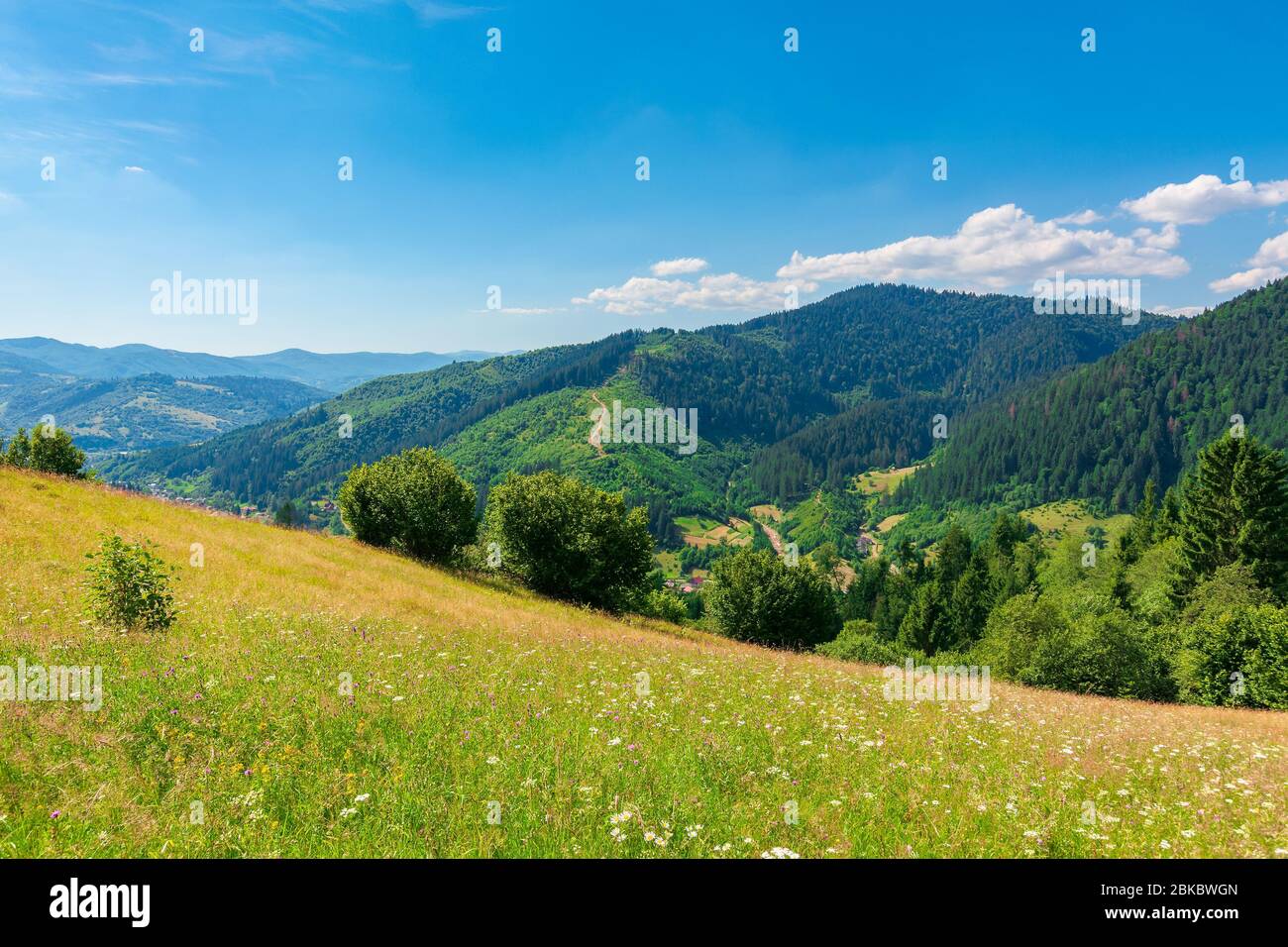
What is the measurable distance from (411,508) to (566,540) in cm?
1083

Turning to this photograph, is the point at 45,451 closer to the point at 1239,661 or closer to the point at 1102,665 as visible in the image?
the point at 1102,665

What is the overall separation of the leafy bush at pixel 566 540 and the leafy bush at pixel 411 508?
117 inches

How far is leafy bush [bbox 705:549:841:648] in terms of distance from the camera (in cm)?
5838

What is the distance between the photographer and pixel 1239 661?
36.4 metres

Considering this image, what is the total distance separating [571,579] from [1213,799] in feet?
120

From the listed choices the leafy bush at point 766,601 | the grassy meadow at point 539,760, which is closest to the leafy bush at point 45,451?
the grassy meadow at point 539,760

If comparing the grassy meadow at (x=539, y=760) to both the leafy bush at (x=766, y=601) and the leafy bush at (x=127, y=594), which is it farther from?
the leafy bush at (x=766, y=601)

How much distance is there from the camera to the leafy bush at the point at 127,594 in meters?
12.7

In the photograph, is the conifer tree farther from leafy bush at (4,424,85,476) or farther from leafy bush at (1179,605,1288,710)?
leafy bush at (4,424,85,476)

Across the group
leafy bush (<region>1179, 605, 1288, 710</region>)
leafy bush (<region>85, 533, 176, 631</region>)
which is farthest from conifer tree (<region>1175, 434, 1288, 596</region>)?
leafy bush (<region>85, 533, 176, 631</region>)

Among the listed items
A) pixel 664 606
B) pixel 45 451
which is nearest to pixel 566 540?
pixel 664 606
